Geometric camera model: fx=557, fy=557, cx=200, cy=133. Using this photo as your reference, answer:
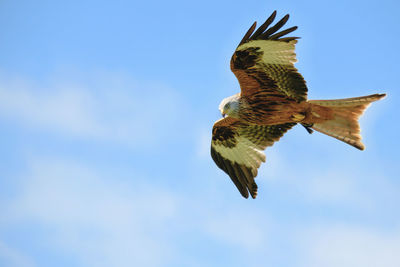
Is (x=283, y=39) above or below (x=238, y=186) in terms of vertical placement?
above

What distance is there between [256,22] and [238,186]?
2934mm

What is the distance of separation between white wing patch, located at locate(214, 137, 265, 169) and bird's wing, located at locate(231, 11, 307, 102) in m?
1.29

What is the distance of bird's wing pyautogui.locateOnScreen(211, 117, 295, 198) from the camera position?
31.7ft

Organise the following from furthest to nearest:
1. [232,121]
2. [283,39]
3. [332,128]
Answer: [232,121] < [332,128] < [283,39]

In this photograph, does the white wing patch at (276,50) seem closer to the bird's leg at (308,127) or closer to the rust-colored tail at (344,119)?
the rust-colored tail at (344,119)

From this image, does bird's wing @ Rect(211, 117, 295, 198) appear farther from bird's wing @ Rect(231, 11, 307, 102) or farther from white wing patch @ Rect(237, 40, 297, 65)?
white wing patch @ Rect(237, 40, 297, 65)

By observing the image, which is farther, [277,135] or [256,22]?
[277,135]

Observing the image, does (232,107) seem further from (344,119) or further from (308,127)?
(344,119)

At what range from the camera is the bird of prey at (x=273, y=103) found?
826 centimetres

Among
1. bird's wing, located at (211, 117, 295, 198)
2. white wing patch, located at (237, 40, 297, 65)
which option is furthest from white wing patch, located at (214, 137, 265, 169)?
white wing patch, located at (237, 40, 297, 65)

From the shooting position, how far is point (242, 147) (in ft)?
32.6

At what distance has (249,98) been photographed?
29.3 ft

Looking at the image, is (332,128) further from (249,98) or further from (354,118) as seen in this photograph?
(249,98)

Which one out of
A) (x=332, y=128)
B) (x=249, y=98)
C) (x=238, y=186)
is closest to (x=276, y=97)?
(x=249, y=98)
